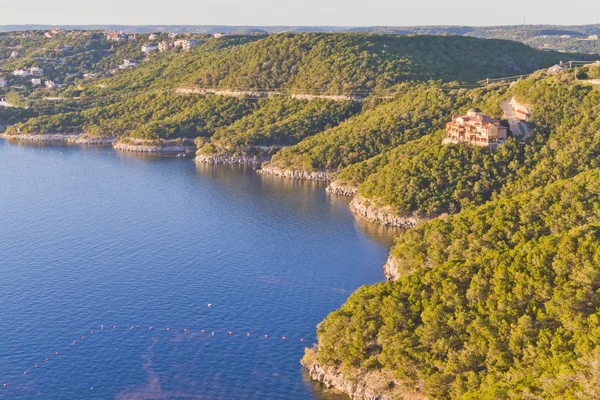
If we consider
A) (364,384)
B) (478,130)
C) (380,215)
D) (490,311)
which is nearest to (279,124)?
(478,130)

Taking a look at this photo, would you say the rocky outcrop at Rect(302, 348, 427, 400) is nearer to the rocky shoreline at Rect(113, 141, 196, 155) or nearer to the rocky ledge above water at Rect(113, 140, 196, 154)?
the rocky shoreline at Rect(113, 141, 196, 155)

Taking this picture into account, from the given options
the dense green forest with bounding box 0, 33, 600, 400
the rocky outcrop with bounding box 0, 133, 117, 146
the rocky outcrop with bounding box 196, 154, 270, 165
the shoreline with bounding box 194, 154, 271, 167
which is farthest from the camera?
the rocky outcrop with bounding box 0, 133, 117, 146

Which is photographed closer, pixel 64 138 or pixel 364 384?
pixel 364 384

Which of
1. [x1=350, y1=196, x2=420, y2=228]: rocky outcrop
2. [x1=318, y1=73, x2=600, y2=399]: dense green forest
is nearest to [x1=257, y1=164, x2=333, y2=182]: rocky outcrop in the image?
[x1=350, y1=196, x2=420, y2=228]: rocky outcrop

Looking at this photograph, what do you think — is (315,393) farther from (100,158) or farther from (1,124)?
(1,124)

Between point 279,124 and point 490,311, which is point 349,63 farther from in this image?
point 490,311

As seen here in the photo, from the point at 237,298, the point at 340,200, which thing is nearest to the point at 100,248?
the point at 237,298

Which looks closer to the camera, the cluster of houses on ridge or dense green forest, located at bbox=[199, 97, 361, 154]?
the cluster of houses on ridge
